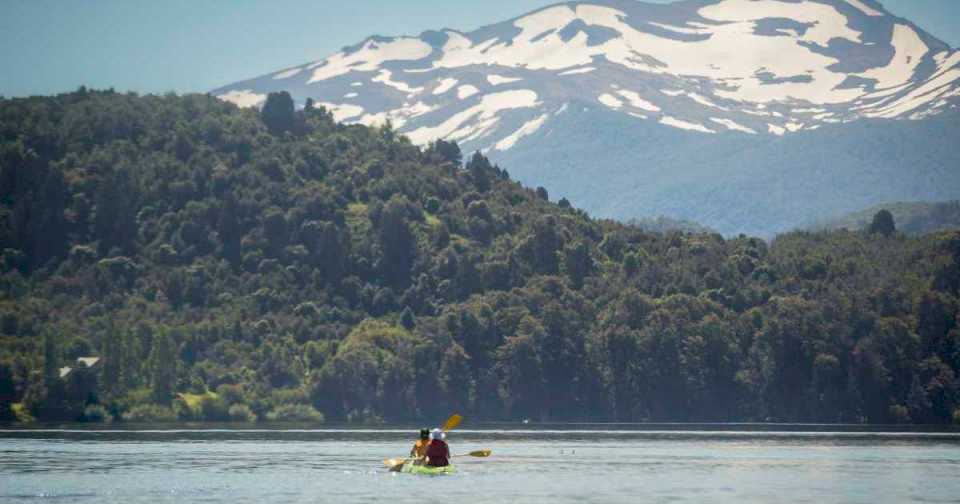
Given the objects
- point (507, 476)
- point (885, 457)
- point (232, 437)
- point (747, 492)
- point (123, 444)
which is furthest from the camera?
point (232, 437)

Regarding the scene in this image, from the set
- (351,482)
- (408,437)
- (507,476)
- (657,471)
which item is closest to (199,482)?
(351,482)

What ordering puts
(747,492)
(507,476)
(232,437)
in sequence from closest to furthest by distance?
1. (747,492)
2. (507,476)
3. (232,437)

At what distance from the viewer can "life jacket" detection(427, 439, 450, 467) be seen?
128875 mm

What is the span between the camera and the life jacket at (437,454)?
423 feet

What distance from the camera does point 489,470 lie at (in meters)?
132

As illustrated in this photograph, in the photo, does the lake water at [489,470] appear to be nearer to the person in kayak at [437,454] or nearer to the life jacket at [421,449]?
the person in kayak at [437,454]

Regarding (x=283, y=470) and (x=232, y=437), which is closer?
(x=283, y=470)

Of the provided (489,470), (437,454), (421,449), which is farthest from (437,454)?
(489,470)

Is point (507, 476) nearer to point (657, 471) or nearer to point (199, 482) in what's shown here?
point (657, 471)

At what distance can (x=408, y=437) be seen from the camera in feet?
630

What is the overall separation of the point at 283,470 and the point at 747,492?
112 ft

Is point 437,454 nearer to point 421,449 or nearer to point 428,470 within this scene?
point 428,470

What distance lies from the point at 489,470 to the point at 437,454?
484 cm

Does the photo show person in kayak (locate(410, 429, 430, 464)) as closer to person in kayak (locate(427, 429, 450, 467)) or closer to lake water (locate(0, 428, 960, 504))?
person in kayak (locate(427, 429, 450, 467))
